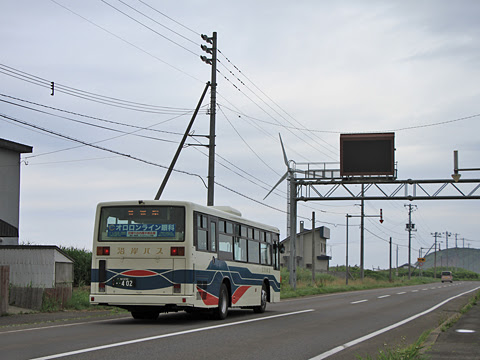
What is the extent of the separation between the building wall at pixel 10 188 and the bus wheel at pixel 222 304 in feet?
58.0

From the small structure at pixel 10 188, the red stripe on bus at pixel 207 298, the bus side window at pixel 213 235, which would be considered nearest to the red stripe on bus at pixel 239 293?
the red stripe on bus at pixel 207 298

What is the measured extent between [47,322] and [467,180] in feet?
97.6

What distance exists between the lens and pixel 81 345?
11.3 meters

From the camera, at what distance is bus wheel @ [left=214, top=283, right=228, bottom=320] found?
18078 mm

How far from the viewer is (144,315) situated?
1825 centimetres

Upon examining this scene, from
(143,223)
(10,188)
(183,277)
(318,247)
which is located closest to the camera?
(183,277)

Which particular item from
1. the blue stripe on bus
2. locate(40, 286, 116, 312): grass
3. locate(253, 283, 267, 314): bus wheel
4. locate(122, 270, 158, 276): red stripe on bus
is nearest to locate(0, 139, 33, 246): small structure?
locate(40, 286, 116, 312): grass

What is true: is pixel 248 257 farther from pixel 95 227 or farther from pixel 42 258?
pixel 42 258

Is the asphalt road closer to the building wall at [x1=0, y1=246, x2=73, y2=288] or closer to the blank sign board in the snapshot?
the building wall at [x1=0, y1=246, x2=73, y2=288]

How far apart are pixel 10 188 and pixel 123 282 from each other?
19.3 m

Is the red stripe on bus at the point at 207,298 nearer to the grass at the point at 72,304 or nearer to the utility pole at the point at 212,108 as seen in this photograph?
the grass at the point at 72,304

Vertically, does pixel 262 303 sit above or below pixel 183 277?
below

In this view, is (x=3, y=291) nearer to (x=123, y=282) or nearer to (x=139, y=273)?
(x=123, y=282)

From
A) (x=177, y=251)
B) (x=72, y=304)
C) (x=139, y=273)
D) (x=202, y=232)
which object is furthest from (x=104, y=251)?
(x=72, y=304)
